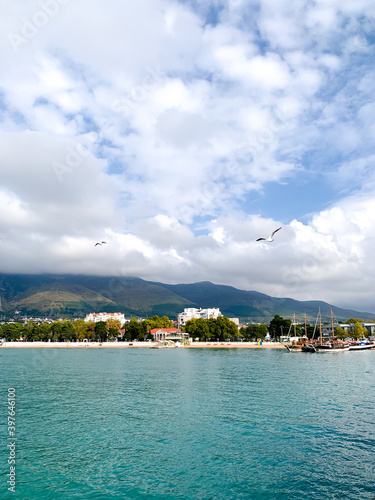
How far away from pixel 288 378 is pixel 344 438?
32.5 metres

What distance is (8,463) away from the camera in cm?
2031

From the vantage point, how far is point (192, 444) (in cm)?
2347

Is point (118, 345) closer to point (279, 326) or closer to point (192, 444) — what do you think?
point (279, 326)

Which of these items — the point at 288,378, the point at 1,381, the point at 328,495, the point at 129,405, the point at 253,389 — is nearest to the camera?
the point at 328,495

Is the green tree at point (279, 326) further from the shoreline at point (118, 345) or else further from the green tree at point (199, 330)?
the green tree at point (199, 330)

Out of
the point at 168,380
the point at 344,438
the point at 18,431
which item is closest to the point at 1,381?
the point at 168,380

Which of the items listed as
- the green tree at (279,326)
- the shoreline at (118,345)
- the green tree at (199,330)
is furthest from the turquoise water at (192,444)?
the green tree at (279,326)

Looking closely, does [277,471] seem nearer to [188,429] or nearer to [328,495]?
[328,495]

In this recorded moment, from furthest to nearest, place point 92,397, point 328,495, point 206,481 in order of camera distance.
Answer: point 92,397 < point 206,481 < point 328,495

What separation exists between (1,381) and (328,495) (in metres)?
49.4

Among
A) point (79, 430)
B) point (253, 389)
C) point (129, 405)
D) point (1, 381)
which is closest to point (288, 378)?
point (253, 389)

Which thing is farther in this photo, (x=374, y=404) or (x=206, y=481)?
(x=374, y=404)

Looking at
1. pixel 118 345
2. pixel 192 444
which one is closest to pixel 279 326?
pixel 118 345

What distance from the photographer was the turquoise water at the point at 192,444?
17.6 meters
